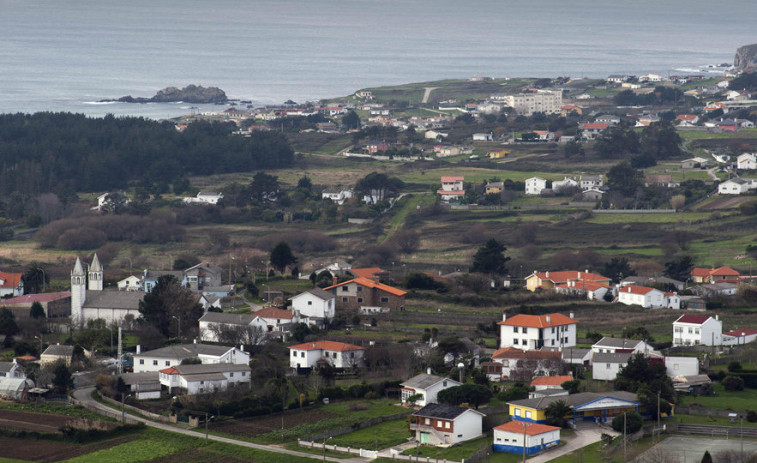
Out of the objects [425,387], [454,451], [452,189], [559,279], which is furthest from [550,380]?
[452,189]

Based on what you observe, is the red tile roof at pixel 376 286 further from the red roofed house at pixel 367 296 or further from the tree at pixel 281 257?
the tree at pixel 281 257

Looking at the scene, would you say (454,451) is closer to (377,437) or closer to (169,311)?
(377,437)

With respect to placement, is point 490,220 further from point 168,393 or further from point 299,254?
point 168,393

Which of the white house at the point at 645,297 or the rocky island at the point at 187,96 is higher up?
the rocky island at the point at 187,96

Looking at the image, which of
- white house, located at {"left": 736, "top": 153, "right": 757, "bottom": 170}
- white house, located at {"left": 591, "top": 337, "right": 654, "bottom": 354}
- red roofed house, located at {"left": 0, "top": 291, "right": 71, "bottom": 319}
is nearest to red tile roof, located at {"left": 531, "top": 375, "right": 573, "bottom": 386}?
white house, located at {"left": 591, "top": 337, "right": 654, "bottom": 354}

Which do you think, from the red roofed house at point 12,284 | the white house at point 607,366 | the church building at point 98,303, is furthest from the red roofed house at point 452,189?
the white house at point 607,366
